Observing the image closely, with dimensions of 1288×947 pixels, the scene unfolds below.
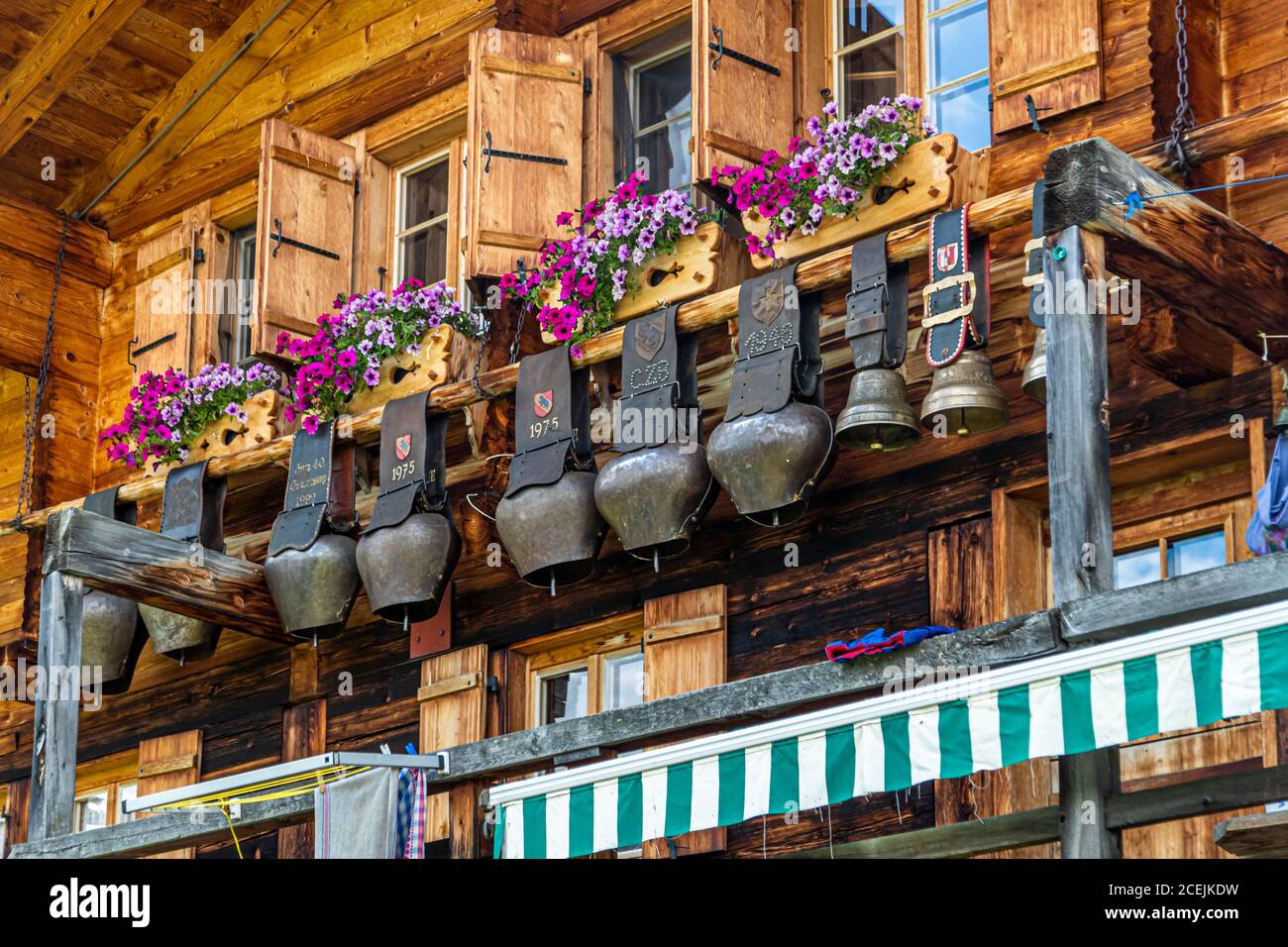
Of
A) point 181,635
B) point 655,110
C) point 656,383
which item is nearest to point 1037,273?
point 656,383

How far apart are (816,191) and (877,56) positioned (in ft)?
4.42

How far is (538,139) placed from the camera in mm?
10062

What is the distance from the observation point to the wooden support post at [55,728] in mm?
9188

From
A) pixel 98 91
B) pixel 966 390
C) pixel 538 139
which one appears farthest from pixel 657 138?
pixel 98 91

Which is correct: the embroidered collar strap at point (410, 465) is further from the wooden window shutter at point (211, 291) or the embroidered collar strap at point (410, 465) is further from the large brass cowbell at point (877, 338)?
the wooden window shutter at point (211, 291)

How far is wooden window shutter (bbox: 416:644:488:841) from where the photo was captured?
32.4 feet

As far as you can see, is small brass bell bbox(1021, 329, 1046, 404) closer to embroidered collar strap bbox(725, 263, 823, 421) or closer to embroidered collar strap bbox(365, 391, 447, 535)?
embroidered collar strap bbox(725, 263, 823, 421)

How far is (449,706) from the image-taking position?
10.0 m

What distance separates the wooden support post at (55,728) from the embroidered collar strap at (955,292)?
3753mm

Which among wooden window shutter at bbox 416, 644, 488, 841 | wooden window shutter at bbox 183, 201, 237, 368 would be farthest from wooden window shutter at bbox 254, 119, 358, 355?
wooden window shutter at bbox 416, 644, 488, 841

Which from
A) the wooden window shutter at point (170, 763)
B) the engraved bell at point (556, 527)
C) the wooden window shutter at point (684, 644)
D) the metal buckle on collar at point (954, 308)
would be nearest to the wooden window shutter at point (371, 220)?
the wooden window shutter at point (170, 763)

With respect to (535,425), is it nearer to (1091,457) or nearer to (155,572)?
(155,572)

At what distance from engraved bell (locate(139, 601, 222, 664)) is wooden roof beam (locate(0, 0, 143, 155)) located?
10.4 feet

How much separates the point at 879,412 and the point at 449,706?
2.80 metres
